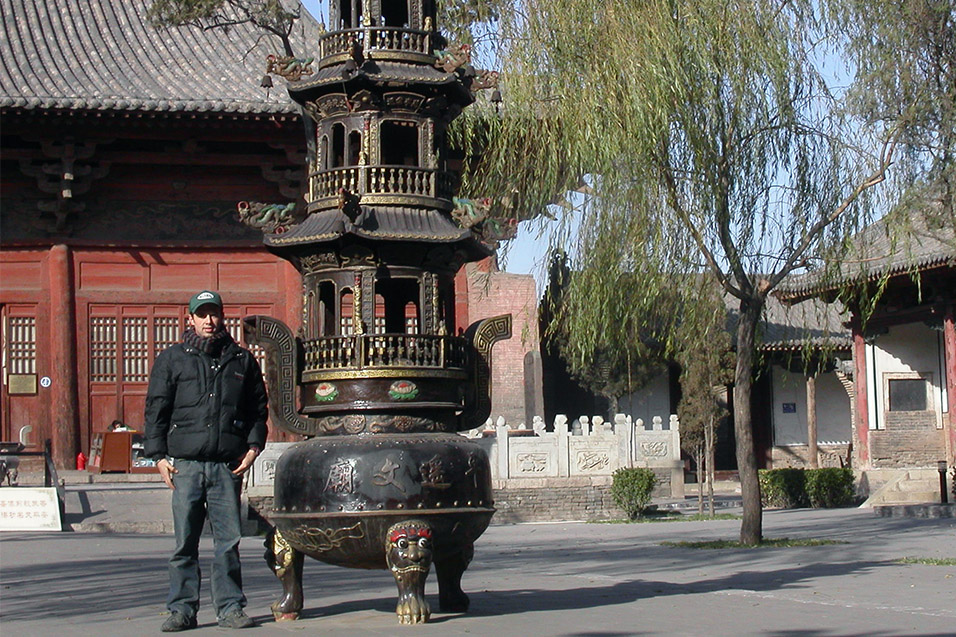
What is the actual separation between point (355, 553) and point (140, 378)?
1337 cm

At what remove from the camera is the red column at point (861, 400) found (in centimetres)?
2639

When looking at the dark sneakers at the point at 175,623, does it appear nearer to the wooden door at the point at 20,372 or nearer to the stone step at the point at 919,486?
the wooden door at the point at 20,372

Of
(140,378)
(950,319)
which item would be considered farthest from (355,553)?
(950,319)

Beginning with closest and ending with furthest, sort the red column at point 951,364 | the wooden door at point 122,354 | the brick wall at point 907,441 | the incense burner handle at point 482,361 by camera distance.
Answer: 1. the incense burner handle at point 482,361
2. the wooden door at point 122,354
3. the red column at point 951,364
4. the brick wall at point 907,441

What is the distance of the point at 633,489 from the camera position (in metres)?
18.8

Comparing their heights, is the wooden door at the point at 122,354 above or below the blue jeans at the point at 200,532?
above

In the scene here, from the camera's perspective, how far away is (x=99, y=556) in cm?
1228

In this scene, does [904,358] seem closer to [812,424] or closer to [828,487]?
[812,424]

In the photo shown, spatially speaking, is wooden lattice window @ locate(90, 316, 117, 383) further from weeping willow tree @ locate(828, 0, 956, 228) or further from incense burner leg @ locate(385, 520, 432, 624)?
incense burner leg @ locate(385, 520, 432, 624)

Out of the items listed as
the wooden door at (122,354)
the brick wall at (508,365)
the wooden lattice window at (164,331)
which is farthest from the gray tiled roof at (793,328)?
the wooden door at (122,354)

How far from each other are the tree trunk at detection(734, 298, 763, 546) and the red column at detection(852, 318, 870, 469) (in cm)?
1292

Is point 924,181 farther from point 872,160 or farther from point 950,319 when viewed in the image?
point 950,319

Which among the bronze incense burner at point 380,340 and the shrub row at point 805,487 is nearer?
the bronze incense burner at point 380,340

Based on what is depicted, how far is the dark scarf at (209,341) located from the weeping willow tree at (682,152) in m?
7.20
